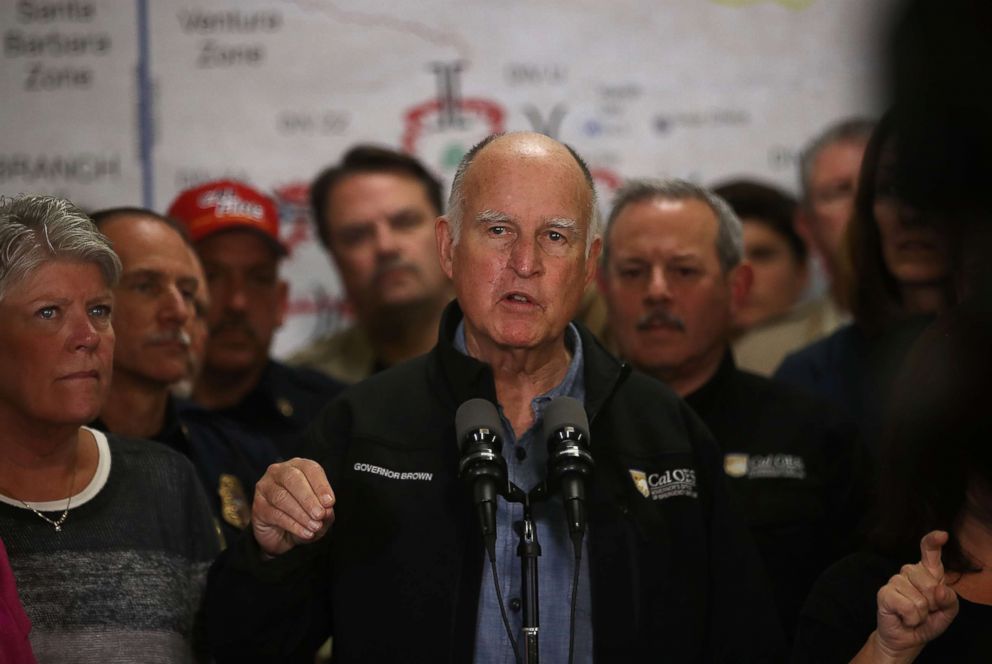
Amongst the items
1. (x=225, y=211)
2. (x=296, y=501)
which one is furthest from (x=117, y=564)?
(x=225, y=211)

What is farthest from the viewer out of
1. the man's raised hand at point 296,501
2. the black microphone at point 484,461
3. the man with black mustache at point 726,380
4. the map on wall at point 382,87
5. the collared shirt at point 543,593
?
the map on wall at point 382,87

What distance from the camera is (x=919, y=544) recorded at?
2018mm

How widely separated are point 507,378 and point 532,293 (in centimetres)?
19

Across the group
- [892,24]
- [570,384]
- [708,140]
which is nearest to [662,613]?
[570,384]

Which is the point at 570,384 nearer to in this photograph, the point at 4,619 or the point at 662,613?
the point at 662,613

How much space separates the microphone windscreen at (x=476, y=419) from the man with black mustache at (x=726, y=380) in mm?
1166

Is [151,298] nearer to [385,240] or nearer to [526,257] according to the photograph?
[385,240]

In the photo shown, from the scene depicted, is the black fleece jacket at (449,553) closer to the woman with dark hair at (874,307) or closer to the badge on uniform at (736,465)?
the badge on uniform at (736,465)

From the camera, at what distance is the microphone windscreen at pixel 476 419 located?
1.71 metres

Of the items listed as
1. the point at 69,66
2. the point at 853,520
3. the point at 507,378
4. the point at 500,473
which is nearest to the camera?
the point at 500,473

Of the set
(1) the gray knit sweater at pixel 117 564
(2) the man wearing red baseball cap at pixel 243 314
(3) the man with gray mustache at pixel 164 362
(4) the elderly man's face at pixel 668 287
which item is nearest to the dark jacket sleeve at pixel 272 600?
(1) the gray knit sweater at pixel 117 564

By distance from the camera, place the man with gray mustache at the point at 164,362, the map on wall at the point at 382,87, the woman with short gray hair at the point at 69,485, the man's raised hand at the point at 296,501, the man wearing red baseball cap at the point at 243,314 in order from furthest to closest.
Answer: the map on wall at the point at 382,87
the man wearing red baseball cap at the point at 243,314
the man with gray mustache at the point at 164,362
the woman with short gray hair at the point at 69,485
the man's raised hand at the point at 296,501

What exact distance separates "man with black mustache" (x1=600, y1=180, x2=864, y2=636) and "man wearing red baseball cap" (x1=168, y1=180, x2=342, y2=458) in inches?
41.0

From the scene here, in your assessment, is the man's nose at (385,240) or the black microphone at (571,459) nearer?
the black microphone at (571,459)
